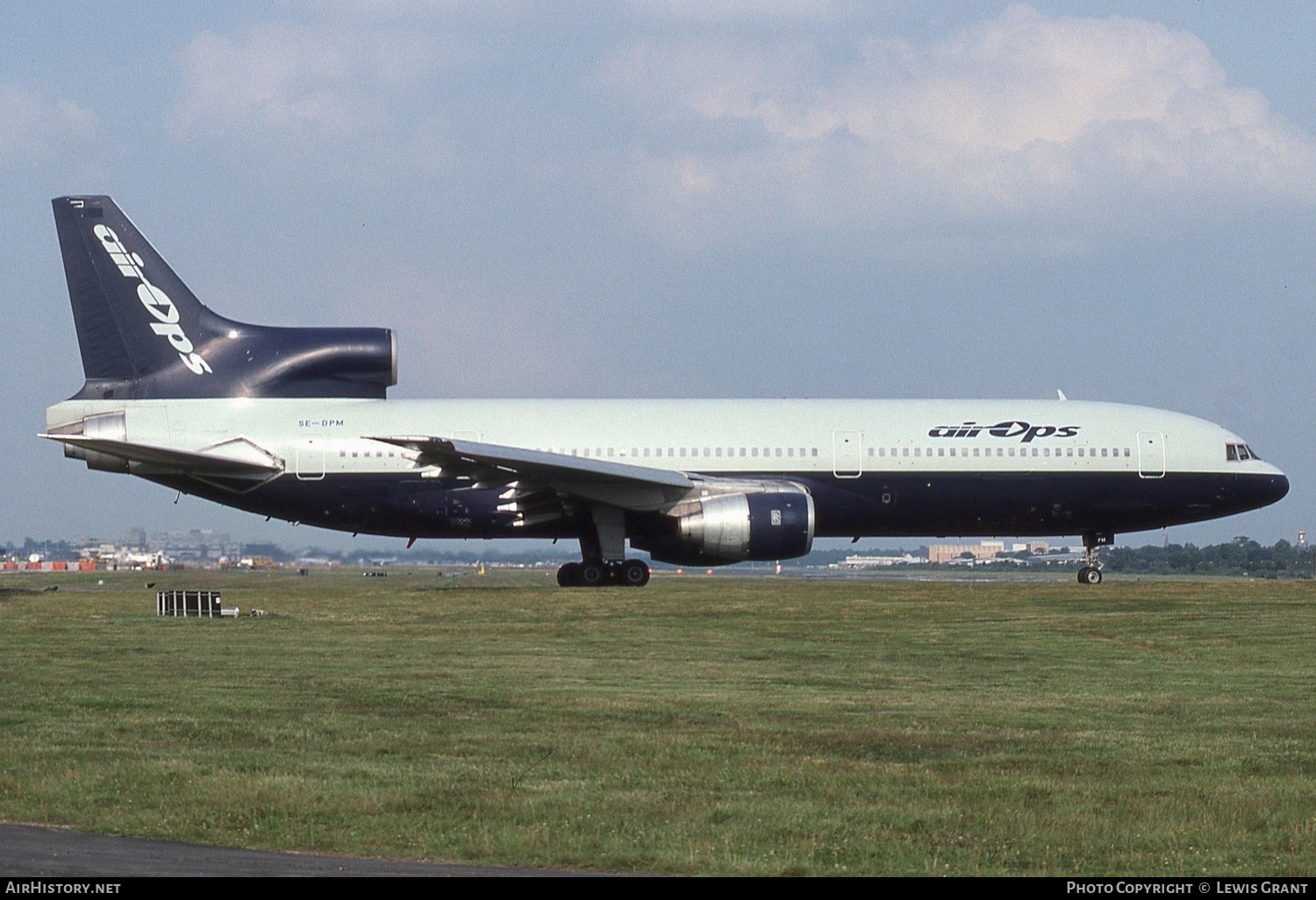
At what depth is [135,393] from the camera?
107ft

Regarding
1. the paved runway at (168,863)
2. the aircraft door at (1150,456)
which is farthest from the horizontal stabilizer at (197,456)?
the paved runway at (168,863)

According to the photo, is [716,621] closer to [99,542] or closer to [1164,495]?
[1164,495]

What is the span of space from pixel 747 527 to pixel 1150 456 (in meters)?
9.98

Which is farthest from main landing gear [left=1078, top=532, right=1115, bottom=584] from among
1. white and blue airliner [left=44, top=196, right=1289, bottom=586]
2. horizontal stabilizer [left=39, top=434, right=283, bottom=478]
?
horizontal stabilizer [left=39, top=434, right=283, bottom=478]

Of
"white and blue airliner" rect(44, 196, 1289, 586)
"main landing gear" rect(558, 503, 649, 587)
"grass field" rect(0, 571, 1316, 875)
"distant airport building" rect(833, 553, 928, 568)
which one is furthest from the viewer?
"distant airport building" rect(833, 553, 928, 568)

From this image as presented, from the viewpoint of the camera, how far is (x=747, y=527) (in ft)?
100.0

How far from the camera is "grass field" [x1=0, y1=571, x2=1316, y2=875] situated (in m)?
9.12

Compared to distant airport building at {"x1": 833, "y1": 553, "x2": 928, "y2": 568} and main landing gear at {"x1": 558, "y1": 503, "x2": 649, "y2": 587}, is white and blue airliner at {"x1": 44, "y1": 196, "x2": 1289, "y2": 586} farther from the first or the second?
distant airport building at {"x1": 833, "y1": 553, "x2": 928, "y2": 568}

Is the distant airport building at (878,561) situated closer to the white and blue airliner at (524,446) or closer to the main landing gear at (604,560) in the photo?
the white and blue airliner at (524,446)

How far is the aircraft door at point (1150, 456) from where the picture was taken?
34.5 meters

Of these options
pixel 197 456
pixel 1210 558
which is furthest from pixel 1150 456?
pixel 1210 558

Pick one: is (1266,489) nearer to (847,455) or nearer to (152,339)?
(847,455)

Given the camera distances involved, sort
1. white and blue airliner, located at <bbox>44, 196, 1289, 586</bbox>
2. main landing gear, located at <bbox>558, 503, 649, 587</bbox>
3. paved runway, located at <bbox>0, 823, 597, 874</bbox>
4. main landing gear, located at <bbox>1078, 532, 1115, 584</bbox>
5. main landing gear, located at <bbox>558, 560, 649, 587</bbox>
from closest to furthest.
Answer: paved runway, located at <bbox>0, 823, 597, 874</bbox>, white and blue airliner, located at <bbox>44, 196, 1289, 586</bbox>, main landing gear, located at <bbox>558, 503, 649, 587</bbox>, main landing gear, located at <bbox>558, 560, 649, 587</bbox>, main landing gear, located at <bbox>1078, 532, 1115, 584</bbox>
